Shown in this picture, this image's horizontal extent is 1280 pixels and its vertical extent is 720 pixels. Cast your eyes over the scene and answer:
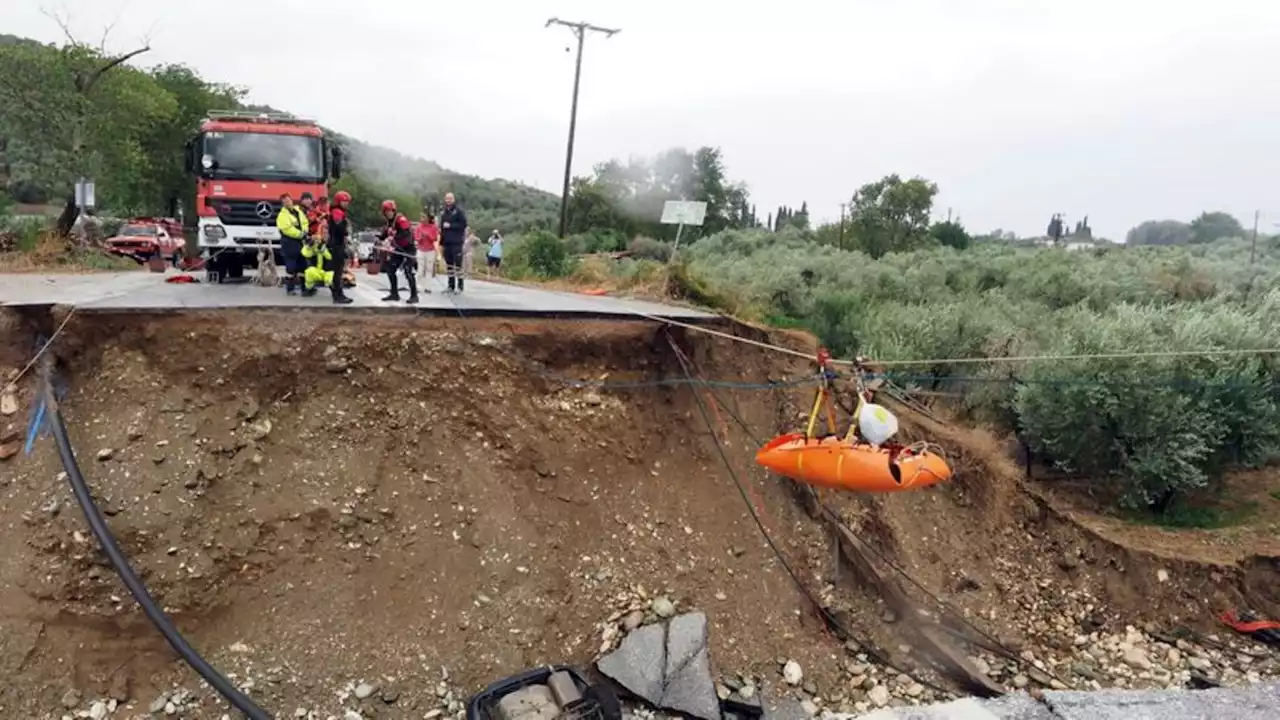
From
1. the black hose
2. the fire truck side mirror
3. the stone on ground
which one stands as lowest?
the stone on ground

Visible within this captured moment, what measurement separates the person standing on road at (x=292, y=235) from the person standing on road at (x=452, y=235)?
2.07 metres

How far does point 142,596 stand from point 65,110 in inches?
856

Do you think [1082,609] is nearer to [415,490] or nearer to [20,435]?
[415,490]

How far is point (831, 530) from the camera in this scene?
11492 millimetres

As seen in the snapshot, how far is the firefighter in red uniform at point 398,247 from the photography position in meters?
12.6

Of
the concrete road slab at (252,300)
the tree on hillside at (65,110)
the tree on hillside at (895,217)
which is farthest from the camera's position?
the tree on hillside at (895,217)

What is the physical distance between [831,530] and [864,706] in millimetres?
2399

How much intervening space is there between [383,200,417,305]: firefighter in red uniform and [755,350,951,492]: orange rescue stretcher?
21.9 feet

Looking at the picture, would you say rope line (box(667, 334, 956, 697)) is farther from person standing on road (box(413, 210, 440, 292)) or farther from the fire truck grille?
the fire truck grille

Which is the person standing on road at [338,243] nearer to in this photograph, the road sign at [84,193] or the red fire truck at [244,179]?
the red fire truck at [244,179]

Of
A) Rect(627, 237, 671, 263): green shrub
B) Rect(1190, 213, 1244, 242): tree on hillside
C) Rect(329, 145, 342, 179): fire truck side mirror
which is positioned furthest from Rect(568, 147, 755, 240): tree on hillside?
Rect(1190, 213, 1244, 242): tree on hillside

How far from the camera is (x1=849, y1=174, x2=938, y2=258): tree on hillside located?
1761 inches

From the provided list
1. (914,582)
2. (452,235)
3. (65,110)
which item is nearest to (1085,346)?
(914,582)

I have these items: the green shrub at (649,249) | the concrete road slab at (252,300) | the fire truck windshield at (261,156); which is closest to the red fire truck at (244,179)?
the fire truck windshield at (261,156)
